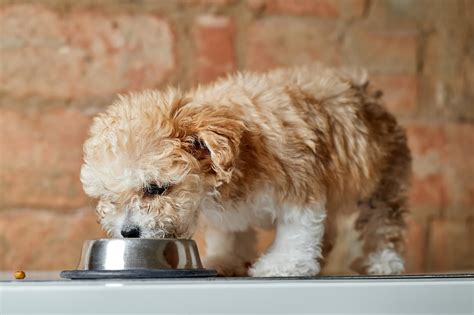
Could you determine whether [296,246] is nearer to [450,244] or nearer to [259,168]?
[259,168]

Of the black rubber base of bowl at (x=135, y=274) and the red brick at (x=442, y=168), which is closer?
the black rubber base of bowl at (x=135, y=274)

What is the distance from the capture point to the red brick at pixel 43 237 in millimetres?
2332

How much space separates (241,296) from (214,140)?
373mm

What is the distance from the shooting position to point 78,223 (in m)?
2.36

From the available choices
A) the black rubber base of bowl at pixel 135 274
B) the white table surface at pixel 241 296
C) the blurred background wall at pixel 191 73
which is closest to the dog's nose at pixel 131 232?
the black rubber base of bowl at pixel 135 274

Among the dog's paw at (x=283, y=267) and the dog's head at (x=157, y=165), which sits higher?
the dog's head at (x=157, y=165)

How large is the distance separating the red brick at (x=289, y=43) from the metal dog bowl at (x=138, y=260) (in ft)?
3.85

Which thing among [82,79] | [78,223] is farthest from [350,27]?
[78,223]

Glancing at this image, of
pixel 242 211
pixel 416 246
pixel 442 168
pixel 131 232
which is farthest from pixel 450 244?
pixel 131 232

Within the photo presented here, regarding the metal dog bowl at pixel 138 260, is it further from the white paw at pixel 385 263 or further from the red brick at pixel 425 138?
the red brick at pixel 425 138

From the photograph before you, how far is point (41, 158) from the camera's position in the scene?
92.6 inches

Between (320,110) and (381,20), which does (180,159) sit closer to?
(320,110)

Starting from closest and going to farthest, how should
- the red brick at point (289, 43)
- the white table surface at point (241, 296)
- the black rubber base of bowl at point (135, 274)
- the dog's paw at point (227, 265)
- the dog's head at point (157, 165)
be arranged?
the white table surface at point (241, 296) < the black rubber base of bowl at point (135, 274) < the dog's head at point (157, 165) < the dog's paw at point (227, 265) < the red brick at point (289, 43)

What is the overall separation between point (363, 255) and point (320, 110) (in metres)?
0.41
